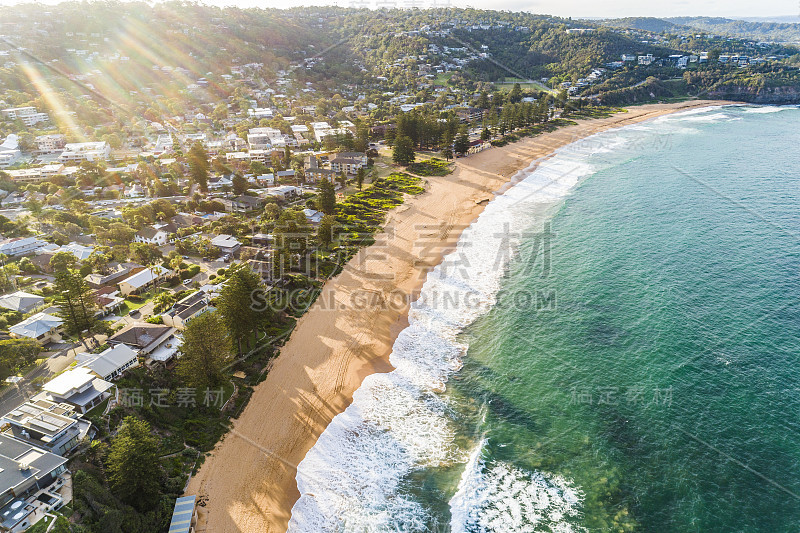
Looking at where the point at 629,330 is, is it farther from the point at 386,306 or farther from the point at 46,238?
the point at 46,238

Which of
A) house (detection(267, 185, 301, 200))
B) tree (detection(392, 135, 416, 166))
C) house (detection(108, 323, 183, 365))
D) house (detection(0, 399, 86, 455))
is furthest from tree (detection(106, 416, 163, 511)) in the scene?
tree (detection(392, 135, 416, 166))

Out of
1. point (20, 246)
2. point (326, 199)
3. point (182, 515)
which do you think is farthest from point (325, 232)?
point (182, 515)

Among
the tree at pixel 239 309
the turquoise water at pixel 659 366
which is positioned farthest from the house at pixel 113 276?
the turquoise water at pixel 659 366

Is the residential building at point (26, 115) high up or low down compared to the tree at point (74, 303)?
up

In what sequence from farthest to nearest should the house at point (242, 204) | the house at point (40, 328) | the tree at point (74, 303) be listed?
1. the house at point (242, 204)
2. the tree at point (74, 303)
3. the house at point (40, 328)

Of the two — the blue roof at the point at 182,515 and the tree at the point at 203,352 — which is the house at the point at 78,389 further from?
the blue roof at the point at 182,515

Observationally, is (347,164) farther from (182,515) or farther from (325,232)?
(182,515)

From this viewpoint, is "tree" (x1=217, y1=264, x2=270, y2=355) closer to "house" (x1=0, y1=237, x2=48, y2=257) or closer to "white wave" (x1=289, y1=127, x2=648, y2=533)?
"white wave" (x1=289, y1=127, x2=648, y2=533)
